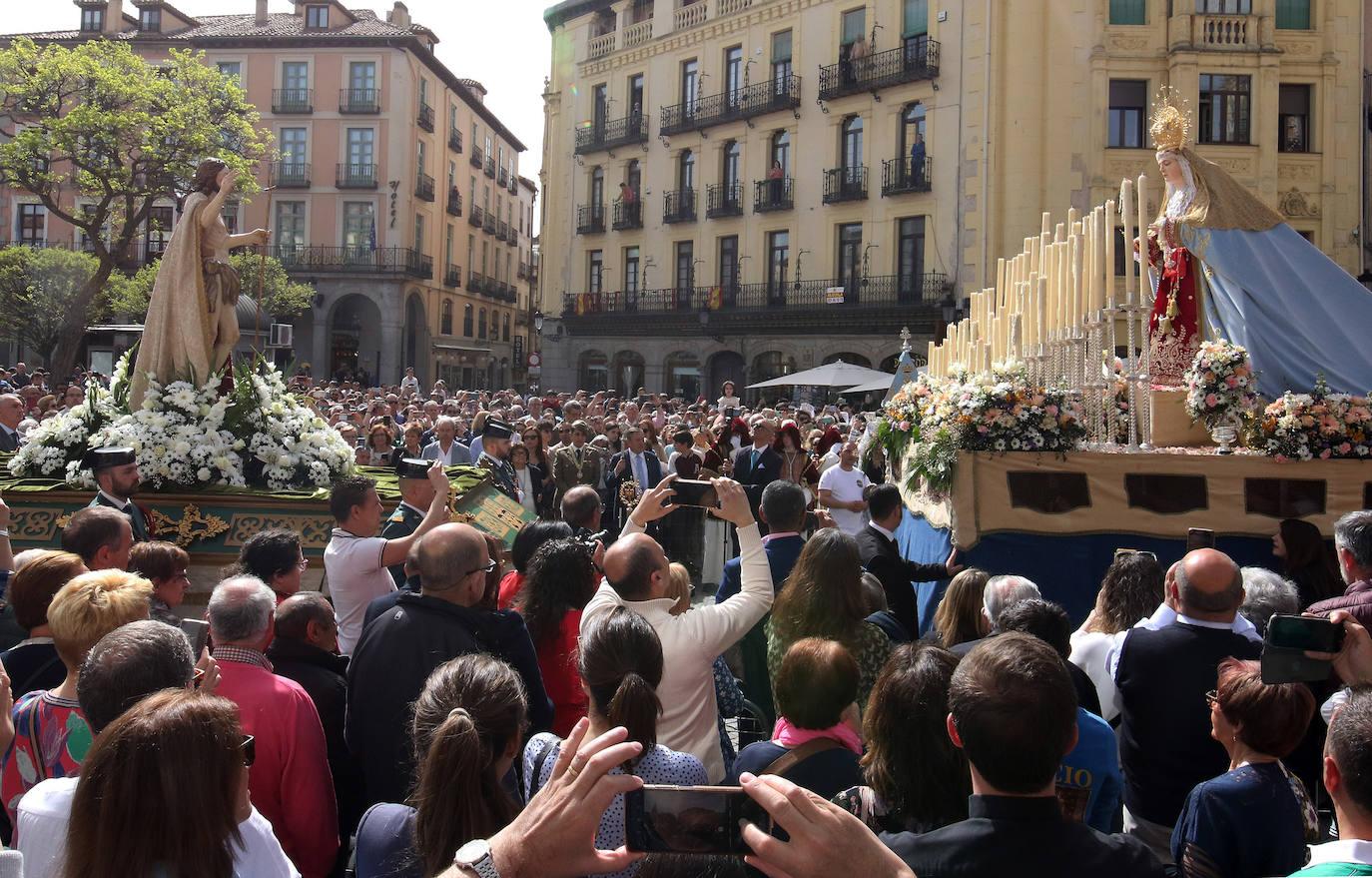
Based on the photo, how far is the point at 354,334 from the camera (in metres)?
41.5

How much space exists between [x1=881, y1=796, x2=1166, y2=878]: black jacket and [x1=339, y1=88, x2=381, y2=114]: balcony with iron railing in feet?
134

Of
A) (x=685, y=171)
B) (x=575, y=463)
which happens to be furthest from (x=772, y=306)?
(x=575, y=463)

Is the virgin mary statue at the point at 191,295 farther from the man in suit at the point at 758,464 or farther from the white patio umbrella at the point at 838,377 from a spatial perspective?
the white patio umbrella at the point at 838,377

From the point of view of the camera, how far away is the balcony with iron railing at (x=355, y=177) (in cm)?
3944

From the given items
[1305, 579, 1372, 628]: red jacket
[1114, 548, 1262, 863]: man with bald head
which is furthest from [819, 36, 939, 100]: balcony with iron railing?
[1114, 548, 1262, 863]: man with bald head

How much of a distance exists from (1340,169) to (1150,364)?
18.8m

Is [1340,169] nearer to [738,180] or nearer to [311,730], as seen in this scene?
[738,180]

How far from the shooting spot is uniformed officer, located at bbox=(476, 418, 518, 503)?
8773 mm

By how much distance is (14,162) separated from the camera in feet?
79.2

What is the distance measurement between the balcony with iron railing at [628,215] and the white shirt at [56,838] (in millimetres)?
32237

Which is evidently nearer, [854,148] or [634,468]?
[634,468]

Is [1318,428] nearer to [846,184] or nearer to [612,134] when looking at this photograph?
[846,184]

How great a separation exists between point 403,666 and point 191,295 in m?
5.27

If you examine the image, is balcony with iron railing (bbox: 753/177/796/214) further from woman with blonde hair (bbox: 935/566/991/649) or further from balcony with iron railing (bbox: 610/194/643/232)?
woman with blonde hair (bbox: 935/566/991/649)
